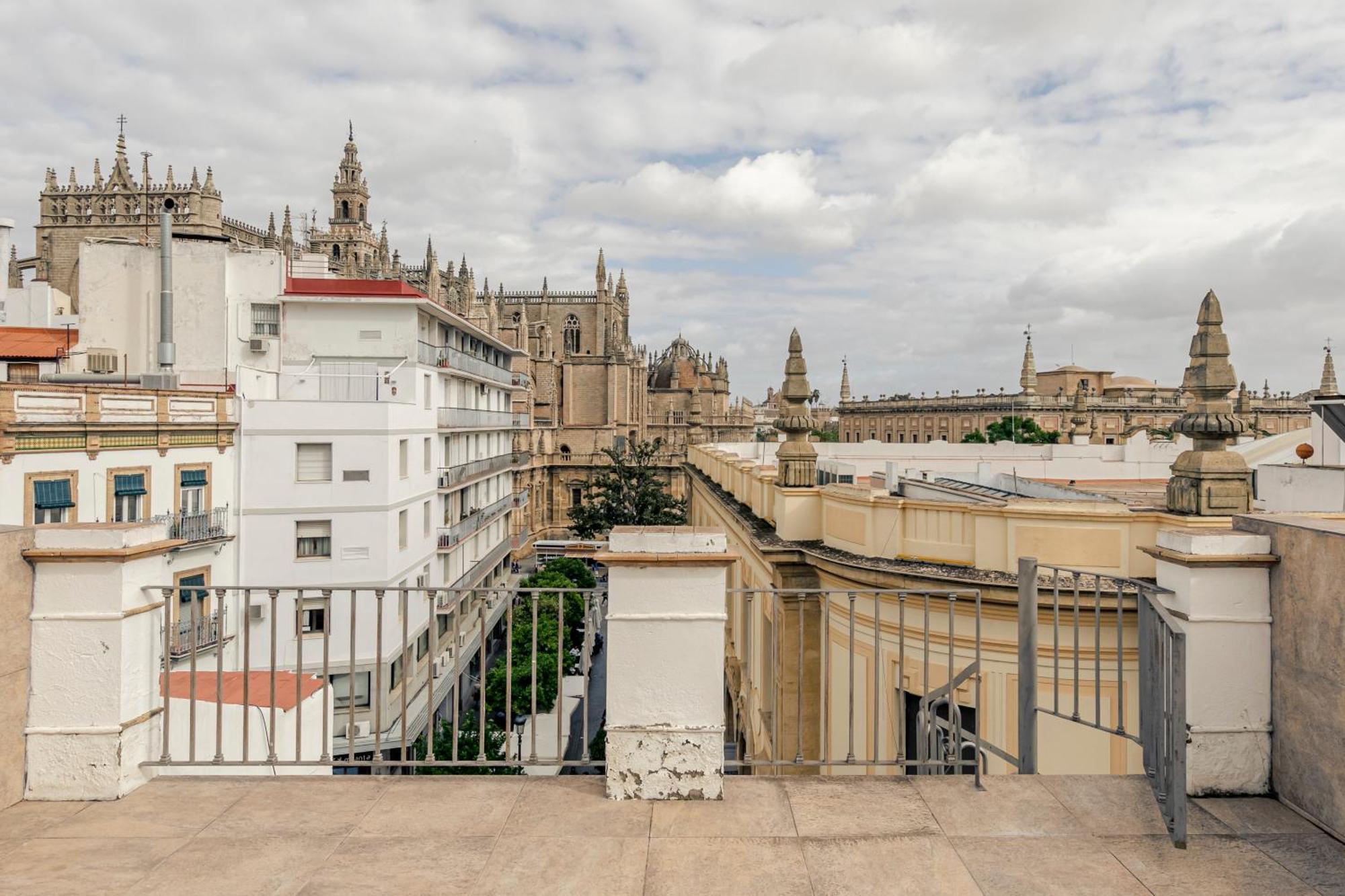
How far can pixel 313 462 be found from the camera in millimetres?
23344

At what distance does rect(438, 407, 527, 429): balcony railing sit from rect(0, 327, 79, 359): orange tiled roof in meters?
11.6

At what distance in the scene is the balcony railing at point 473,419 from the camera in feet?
106

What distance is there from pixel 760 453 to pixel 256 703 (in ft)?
77.2

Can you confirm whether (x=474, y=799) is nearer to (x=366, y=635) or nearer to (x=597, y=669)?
(x=366, y=635)

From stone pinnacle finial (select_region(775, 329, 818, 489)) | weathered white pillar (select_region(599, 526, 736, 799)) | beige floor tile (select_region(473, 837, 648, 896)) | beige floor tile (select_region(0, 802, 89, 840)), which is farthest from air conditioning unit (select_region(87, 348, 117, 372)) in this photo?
beige floor tile (select_region(473, 837, 648, 896))

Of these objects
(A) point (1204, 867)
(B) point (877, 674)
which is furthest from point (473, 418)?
(A) point (1204, 867)

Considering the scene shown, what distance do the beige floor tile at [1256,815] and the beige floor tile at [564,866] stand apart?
289cm

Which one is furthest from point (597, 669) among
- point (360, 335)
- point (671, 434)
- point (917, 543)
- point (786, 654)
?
point (671, 434)

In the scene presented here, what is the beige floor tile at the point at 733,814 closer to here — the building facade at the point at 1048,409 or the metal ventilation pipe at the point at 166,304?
the metal ventilation pipe at the point at 166,304

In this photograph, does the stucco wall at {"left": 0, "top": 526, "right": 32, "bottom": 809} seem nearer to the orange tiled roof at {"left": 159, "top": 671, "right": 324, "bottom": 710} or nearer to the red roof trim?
the orange tiled roof at {"left": 159, "top": 671, "right": 324, "bottom": 710}

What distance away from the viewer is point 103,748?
4664 millimetres

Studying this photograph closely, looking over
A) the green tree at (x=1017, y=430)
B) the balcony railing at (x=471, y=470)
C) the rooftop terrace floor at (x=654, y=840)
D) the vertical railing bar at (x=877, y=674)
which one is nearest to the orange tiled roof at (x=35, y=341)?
the balcony railing at (x=471, y=470)

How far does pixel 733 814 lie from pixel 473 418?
110 ft

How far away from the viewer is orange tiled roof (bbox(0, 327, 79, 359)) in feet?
88.0
